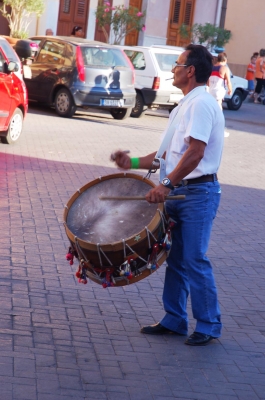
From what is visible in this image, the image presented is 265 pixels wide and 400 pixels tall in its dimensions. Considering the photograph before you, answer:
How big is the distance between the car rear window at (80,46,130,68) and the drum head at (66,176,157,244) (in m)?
13.1

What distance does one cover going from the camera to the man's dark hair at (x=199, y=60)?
475cm

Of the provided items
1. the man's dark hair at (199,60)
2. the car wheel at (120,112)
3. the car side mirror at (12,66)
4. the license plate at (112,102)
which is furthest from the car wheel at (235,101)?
the man's dark hair at (199,60)

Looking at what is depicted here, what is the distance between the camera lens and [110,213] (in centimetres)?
475

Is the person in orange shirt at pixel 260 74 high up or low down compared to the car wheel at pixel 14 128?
up

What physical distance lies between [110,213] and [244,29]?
36279mm

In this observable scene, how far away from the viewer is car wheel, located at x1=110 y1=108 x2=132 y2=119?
1888 cm

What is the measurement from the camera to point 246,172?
12969mm

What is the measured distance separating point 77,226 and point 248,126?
17385mm

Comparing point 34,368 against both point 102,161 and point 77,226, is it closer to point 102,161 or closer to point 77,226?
point 77,226

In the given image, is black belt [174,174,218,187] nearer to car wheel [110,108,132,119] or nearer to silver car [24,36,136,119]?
silver car [24,36,136,119]

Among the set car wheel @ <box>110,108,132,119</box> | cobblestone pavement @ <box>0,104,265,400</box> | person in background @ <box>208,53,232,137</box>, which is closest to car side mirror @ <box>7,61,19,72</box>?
cobblestone pavement @ <box>0,104,265,400</box>

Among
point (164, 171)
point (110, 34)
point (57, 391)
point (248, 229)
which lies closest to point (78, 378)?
point (57, 391)

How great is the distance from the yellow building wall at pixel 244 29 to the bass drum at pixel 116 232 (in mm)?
35519

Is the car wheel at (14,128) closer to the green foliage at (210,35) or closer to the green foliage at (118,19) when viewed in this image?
the green foliage at (118,19)
